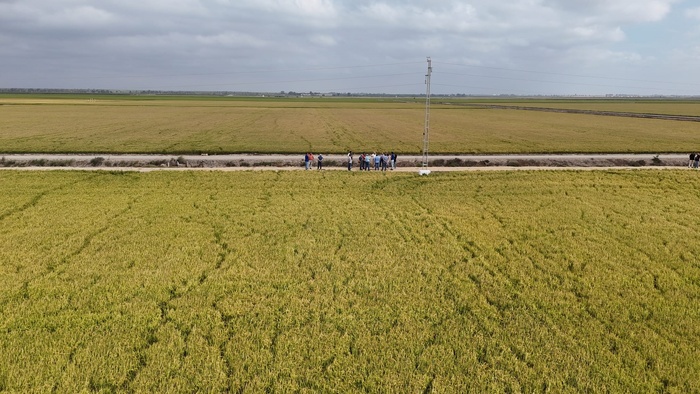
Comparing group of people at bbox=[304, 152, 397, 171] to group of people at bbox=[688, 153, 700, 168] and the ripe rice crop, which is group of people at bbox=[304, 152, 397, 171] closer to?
A: the ripe rice crop

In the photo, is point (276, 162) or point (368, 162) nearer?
point (368, 162)

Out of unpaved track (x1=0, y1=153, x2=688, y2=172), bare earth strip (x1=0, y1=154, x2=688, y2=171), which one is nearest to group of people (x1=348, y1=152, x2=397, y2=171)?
unpaved track (x1=0, y1=153, x2=688, y2=172)

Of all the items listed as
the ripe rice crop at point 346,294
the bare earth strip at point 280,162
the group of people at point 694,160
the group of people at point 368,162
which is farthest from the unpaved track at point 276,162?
the ripe rice crop at point 346,294

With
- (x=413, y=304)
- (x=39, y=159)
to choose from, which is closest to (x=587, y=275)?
(x=413, y=304)

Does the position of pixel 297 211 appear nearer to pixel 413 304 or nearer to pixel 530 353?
pixel 413 304

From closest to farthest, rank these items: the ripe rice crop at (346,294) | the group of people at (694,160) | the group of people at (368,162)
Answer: the ripe rice crop at (346,294), the group of people at (368,162), the group of people at (694,160)

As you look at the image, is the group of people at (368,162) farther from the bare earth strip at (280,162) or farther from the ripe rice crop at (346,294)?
the ripe rice crop at (346,294)

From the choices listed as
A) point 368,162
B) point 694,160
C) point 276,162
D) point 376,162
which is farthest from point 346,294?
point 694,160

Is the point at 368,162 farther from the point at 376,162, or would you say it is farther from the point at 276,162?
the point at 276,162

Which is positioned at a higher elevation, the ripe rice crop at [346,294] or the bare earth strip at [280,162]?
the bare earth strip at [280,162]
